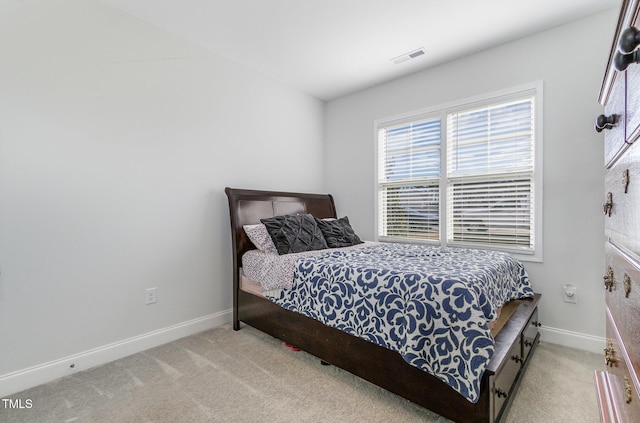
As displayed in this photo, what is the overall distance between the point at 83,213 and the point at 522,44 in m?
3.76

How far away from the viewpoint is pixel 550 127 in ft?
8.06

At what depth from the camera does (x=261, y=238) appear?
2684 millimetres

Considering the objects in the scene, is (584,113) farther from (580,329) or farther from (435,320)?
(435,320)

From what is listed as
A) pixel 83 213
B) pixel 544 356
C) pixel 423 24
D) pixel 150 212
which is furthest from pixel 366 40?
pixel 544 356

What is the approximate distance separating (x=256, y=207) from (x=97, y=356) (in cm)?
168

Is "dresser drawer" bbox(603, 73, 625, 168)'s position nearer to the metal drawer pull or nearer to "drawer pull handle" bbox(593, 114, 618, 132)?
"drawer pull handle" bbox(593, 114, 618, 132)

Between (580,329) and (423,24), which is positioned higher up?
(423,24)

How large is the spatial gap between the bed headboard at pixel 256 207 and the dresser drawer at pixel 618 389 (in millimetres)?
2455

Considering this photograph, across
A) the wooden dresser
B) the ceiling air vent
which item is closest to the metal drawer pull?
the wooden dresser

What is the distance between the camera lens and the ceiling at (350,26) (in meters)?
2.19

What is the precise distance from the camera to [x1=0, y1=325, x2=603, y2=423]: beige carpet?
160 cm

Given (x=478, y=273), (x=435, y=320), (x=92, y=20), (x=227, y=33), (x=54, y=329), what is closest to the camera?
(x=435, y=320)

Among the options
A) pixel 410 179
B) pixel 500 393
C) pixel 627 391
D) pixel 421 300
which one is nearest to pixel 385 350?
pixel 421 300

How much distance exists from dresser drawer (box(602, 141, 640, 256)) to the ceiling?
1.94m
